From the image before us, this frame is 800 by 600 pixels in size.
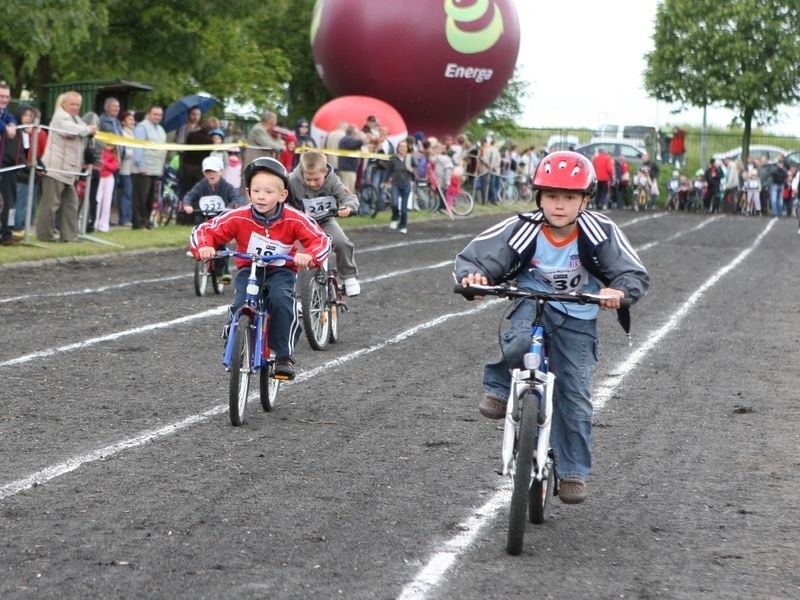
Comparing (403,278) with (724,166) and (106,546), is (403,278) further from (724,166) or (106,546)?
(724,166)

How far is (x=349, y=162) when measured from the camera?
106 ft

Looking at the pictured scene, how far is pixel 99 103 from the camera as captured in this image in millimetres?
27344

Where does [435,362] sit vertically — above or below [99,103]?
below

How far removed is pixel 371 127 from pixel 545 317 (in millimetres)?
28721

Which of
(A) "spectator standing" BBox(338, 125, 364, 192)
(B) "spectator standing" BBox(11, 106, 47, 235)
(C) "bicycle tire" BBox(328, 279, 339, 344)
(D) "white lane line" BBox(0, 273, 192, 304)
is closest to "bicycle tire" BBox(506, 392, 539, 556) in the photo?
(C) "bicycle tire" BBox(328, 279, 339, 344)

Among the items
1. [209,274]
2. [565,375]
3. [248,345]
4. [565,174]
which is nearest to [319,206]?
[248,345]

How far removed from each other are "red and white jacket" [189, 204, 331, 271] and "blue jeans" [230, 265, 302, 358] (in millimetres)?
97

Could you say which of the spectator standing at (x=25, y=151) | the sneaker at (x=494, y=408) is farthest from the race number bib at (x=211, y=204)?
the sneaker at (x=494, y=408)

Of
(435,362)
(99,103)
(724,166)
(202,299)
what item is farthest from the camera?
(724,166)

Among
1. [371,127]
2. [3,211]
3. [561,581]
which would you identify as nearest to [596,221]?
[561,581]

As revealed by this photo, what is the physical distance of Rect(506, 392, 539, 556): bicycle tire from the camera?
6406mm

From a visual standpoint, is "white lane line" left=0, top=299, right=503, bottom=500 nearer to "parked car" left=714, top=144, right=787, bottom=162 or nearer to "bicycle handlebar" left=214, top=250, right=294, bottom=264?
"bicycle handlebar" left=214, top=250, right=294, bottom=264

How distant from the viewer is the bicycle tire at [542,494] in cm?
691

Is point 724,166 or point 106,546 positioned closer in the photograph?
point 106,546
